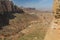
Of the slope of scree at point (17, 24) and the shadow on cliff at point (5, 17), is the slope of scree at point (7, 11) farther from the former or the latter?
the slope of scree at point (17, 24)

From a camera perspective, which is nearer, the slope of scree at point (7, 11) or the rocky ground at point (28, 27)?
the rocky ground at point (28, 27)

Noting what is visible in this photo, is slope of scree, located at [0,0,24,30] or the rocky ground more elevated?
slope of scree, located at [0,0,24,30]

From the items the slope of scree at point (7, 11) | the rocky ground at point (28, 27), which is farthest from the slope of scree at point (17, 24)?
the slope of scree at point (7, 11)

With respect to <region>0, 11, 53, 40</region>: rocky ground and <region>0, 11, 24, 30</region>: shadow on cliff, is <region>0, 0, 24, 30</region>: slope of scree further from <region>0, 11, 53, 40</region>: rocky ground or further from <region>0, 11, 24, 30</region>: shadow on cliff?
<region>0, 11, 53, 40</region>: rocky ground

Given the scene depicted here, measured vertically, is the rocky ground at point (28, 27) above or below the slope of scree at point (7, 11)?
below

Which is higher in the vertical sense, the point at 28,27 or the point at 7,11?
the point at 7,11

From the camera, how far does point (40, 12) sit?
4.50 metres

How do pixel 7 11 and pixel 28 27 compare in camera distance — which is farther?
pixel 7 11

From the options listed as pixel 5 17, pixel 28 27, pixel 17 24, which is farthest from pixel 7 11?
pixel 28 27

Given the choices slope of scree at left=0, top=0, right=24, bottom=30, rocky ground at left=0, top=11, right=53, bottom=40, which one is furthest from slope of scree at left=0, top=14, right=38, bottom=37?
slope of scree at left=0, top=0, right=24, bottom=30

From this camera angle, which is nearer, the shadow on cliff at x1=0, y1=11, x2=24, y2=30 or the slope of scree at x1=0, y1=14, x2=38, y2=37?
the slope of scree at x1=0, y1=14, x2=38, y2=37

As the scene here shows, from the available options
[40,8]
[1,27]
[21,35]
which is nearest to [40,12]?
[40,8]

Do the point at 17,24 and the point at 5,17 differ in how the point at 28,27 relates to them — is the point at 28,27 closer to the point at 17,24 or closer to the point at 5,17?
the point at 17,24

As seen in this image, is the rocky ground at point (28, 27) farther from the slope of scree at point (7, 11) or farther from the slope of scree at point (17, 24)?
the slope of scree at point (7, 11)
